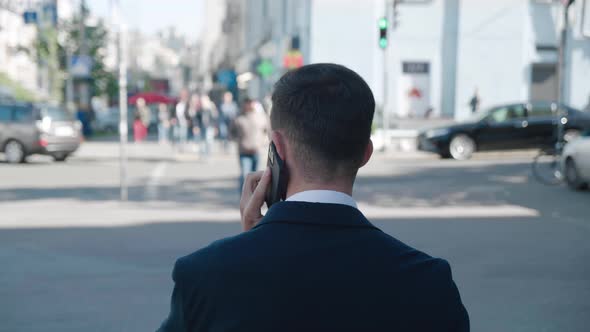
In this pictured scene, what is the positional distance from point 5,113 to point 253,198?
21.4m

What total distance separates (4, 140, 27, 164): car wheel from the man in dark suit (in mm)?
21326

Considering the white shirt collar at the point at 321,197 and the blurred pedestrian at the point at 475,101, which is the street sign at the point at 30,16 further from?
the white shirt collar at the point at 321,197

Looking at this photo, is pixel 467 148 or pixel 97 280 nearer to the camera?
pixel 97 280

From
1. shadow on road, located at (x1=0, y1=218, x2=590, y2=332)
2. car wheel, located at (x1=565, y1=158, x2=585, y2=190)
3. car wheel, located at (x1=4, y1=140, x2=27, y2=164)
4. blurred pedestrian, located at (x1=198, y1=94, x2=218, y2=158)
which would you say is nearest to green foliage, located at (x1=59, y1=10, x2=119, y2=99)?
car wheel, located at (x1=4, y1=140, x2=27, y2=164)

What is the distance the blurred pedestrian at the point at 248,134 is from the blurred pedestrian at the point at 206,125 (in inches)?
400

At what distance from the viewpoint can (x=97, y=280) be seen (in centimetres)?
664

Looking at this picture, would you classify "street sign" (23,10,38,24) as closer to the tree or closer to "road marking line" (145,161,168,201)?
the tree

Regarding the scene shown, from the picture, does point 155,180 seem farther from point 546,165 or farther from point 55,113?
point 546,165

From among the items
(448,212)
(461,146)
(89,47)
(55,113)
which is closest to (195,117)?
(55,113)

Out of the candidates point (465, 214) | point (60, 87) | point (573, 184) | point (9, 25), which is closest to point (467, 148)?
point (573, 184)

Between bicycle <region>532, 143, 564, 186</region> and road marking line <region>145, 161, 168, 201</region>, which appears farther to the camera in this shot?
bicycle <region>532, 143, 564, 186</region>

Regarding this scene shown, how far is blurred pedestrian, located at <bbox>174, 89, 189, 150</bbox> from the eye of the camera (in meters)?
24.5

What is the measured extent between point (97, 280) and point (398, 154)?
17.8 metres

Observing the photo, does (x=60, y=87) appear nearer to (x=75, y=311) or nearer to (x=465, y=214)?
(x=465, y=214)
